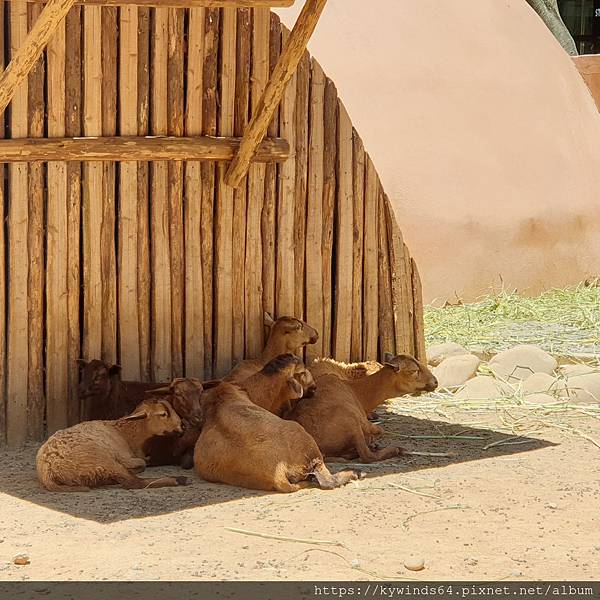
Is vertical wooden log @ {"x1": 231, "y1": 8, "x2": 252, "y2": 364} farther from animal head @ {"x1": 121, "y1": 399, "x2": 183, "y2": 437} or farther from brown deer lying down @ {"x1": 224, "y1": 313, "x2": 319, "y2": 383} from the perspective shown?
animal head @ {"x1": 121, "y1": 399, "x2": 183, "y2": 437}

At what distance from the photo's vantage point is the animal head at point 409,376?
9.20 m

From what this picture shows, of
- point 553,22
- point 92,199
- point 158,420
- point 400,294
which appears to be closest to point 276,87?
point 92,199

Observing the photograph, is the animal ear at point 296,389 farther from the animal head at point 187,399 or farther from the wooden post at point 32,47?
the wooden post at point 32,47

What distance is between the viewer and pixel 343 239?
1000 cm

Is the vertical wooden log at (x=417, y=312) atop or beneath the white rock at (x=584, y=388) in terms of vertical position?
atop

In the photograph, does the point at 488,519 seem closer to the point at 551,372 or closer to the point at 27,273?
the point at 27,273

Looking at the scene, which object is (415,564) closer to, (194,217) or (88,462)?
(88,462)

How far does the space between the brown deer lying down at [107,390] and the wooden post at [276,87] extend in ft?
5.60

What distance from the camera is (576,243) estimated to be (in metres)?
15.1

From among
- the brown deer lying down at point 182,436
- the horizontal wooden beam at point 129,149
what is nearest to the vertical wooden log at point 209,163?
the horizontal wooden beam at point 129,149

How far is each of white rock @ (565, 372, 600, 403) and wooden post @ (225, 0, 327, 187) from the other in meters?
3.33

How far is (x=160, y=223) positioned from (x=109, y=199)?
1.44 feet

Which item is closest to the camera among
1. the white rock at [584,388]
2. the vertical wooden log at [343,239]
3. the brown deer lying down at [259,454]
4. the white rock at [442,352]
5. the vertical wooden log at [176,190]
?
the brown deer lying down at [259,454]

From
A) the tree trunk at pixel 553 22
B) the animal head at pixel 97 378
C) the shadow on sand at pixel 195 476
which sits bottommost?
the shadow on sand at pixel 195 476
